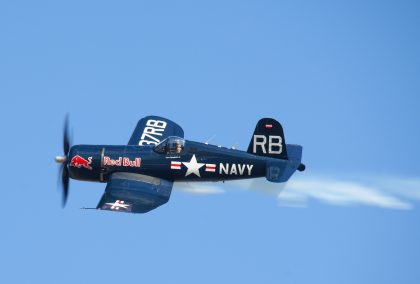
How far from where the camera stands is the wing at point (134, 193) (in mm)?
38156

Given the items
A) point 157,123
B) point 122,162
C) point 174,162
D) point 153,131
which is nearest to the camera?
point 174,162

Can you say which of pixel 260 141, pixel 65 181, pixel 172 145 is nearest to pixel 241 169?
pixel 260 141

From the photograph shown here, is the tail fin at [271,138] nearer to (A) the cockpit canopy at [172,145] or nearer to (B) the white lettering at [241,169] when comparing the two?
(B) the white lettering at [241,169]

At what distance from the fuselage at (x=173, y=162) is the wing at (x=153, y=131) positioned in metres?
2.38

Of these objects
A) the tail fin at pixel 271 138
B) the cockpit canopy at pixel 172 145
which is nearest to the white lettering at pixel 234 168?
the tail fin at pixel 271 138

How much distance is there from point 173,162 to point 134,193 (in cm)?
170

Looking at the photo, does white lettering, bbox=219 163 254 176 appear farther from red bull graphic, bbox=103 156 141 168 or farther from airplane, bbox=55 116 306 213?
red bull graphic, bbox=103 156 141 168

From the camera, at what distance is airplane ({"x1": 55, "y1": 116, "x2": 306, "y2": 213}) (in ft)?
131

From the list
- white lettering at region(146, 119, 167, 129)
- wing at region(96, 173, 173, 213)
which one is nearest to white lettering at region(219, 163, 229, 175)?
wing at region(96, 173, 173, 213)

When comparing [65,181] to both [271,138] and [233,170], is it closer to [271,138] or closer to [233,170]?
[233,170]

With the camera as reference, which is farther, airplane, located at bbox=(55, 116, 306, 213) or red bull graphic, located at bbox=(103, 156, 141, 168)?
red bull graphic, located at bbox=(103, 156, 141, 168)

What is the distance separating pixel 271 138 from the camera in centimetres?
4012

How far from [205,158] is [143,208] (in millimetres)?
3076

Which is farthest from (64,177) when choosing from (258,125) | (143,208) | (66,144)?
(258,125)
